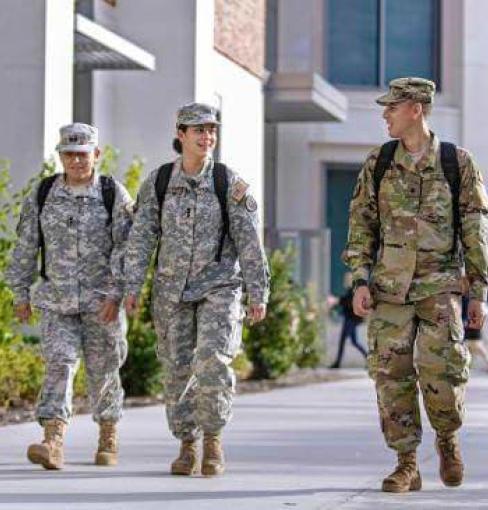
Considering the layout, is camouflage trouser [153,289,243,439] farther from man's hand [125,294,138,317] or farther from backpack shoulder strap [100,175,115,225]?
backpack shoulder strap [100,175,115,225]

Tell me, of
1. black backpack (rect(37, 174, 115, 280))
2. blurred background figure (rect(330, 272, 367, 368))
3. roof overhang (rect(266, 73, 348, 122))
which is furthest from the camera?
blurred background figure (rect(330, 272, 367, 368))

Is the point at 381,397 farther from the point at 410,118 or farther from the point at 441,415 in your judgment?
the point at 410,118

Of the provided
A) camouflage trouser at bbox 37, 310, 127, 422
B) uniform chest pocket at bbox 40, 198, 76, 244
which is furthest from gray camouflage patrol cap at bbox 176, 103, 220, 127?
camouflage trouser at bbox 37, 310, 127, 422

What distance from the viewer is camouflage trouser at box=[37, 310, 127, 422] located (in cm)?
979

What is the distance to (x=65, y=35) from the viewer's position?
15.8 metres

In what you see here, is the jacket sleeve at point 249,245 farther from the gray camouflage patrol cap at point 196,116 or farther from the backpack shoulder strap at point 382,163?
the backpack shoulder strap at point 382,163

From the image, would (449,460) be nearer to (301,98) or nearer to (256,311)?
(256,311)

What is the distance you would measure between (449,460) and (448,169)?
149 centimetres

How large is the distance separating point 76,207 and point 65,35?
242 inches

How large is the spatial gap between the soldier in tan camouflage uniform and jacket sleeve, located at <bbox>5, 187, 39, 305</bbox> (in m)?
2.06

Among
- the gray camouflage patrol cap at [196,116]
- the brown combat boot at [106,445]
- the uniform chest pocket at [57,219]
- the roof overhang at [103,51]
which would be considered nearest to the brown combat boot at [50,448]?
the brown combat boot at [106,445]

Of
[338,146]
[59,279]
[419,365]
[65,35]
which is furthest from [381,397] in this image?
[338,146]

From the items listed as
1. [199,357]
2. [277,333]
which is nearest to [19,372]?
[199,357]

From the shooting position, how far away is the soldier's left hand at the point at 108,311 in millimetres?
9867
